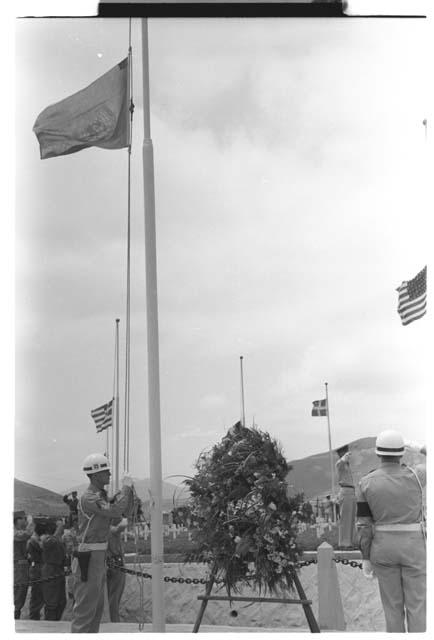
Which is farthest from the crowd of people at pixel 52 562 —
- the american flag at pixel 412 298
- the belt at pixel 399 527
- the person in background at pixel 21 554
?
the american flag at pixel 412 298

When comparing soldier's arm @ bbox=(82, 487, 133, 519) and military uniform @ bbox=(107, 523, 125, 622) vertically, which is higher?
soldier's arm @ bbox=(82, 487, 133, 519)

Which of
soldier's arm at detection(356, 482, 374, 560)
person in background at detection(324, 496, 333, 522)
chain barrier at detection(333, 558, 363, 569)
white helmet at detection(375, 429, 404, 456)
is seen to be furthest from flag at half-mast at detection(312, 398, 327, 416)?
soldier's arm at detection(356, 482, 374, 560)

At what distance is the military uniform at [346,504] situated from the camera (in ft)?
23.8

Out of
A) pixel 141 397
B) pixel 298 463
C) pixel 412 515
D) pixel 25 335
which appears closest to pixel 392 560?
pixel 412 515

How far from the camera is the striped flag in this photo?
25.3 ft

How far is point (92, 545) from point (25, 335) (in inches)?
75.8

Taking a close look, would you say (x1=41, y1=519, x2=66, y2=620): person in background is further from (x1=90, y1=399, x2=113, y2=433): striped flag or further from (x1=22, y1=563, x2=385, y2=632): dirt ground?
(x1=90, y1=399, x2=113, y2=433): striped flag

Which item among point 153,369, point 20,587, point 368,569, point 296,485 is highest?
point 153,369

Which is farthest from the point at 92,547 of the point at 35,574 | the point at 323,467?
the point at 323,467

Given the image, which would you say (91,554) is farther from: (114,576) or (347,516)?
(347,516)

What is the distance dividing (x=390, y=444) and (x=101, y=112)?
3.85 meters

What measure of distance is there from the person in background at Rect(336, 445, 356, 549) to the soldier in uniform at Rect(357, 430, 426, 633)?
1.05 metres

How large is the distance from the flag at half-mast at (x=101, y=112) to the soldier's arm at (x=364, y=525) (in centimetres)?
376

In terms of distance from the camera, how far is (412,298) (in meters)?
7.43
